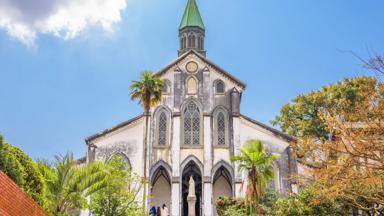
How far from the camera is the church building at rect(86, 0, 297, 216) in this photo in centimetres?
3120

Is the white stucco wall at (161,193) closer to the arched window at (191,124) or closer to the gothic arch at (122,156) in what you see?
the gothic arch at (122,156)

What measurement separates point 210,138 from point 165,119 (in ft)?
12.4

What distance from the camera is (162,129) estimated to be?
3284 centimetres

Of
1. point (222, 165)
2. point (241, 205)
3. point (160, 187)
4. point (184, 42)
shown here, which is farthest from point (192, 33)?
point (241, 205)

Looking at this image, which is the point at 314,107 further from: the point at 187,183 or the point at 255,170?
the point at 255,170

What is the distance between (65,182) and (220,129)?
18.5 m

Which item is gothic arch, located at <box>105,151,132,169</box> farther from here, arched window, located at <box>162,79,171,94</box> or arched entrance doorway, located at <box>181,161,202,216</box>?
arched window, located at <box>162,79,171,94</box>

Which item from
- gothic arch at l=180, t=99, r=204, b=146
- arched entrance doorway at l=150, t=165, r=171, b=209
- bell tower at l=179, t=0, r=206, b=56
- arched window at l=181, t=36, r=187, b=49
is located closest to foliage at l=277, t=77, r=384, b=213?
gothic arch at l=180, t=99, r=204, b=146

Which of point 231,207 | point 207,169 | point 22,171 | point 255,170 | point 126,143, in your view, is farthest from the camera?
point 126,143

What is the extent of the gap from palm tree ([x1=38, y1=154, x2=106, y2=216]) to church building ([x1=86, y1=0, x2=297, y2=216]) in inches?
583

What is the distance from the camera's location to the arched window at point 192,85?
33.9 meters

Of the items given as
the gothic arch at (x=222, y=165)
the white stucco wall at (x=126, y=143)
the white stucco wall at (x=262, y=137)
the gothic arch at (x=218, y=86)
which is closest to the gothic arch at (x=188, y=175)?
the gothic arch at (x=222, y=165)

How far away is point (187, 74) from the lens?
3441cm

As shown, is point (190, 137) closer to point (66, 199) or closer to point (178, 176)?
point (178, 176)
